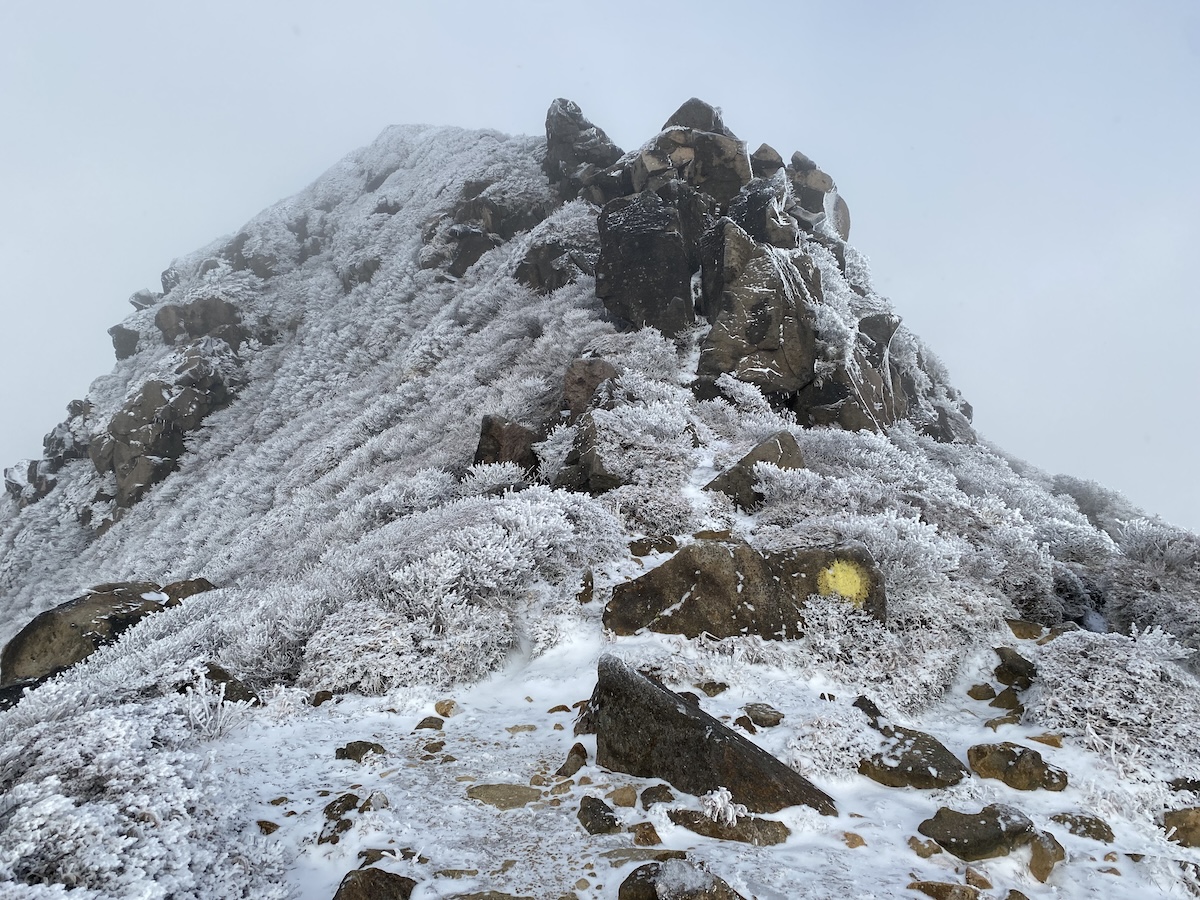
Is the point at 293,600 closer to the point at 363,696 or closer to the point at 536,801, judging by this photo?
the point at 363,696

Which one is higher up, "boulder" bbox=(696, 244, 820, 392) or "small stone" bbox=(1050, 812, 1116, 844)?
"boulder" bbox=(696, 244, 820, 392)

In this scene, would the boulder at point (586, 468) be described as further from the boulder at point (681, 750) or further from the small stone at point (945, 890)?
the small stone at point (945, 890)

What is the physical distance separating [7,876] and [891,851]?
5117 millimetres

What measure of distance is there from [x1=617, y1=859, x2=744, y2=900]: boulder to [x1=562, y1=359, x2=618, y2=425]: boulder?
11.2 metres

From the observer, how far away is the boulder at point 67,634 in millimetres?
9094

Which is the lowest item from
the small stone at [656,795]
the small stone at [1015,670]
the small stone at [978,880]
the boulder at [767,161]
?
the small stone at [656,795]

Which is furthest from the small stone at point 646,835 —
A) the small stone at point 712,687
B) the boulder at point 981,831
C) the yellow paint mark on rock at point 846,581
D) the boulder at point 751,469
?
the boulder at point 751,469

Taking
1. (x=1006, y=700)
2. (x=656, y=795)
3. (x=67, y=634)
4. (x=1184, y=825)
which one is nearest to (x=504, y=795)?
(x=656, y=795)

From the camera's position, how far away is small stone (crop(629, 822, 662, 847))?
420 cm

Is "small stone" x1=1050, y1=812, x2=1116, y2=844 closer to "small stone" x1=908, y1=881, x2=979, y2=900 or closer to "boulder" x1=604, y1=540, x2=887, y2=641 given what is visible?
"small stone" x1=908, y1=881, x2=979, y2=900

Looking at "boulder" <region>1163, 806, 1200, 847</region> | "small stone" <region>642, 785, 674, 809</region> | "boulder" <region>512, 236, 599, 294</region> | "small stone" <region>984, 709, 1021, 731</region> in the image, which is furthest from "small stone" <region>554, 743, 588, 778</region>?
"boulder" <region>512, 236, 599, 294</region>

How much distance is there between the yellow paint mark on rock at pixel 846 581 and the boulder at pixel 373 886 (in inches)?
210

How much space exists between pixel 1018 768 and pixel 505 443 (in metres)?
10.1

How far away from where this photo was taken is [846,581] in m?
7.30
